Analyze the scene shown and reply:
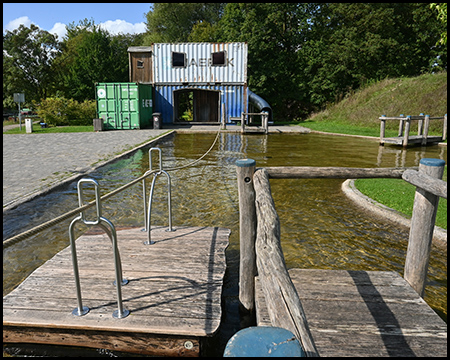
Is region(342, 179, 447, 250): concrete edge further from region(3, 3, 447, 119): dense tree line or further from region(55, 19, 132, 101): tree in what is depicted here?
region(55, 19, 132, 101): tree

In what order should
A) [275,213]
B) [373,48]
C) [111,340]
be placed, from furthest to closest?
[373,48], [111,340], [275,213]

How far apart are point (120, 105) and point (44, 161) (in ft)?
41.5

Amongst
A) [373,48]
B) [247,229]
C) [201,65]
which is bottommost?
[247,229]

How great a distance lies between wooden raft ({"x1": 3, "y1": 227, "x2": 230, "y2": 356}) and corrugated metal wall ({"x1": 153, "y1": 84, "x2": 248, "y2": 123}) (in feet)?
71.6

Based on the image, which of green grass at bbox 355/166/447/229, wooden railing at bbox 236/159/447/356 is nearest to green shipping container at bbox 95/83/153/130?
green grass at bbox 355/166/447/229

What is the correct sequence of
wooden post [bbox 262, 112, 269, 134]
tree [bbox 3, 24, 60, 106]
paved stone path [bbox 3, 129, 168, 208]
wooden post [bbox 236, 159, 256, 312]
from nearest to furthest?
wooden post [bbox 236, 159, 256, 312]
paved stone path [bbox 3, 129, 168, 208]
wooden post [bbox 262, 112, 269, 134]
tree [bbox 3, 24, 60, 106]

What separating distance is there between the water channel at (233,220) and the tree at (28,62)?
139 ft

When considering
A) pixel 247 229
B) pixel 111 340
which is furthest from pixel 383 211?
pixel 111 340

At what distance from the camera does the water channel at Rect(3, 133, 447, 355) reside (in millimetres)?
4523

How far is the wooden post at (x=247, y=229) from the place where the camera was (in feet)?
11.2

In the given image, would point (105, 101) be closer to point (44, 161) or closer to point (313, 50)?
point (44, 161)

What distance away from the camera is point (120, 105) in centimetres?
2298

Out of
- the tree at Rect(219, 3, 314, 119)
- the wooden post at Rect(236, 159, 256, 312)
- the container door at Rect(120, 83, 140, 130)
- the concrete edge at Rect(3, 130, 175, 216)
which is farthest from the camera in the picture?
the tree at Rect(219, 3, 314, 119)

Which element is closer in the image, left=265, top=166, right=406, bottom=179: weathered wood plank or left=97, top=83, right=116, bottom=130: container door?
left=265, top=166, right=406, bottom=179: weathered wood plank
